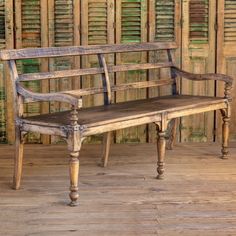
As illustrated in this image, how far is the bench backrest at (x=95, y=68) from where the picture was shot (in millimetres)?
3997

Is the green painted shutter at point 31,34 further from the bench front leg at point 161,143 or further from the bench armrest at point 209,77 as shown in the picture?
the bench front leg at point 161,143

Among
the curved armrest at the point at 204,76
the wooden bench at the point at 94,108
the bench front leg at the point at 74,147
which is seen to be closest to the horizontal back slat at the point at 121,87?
the wooden bench at the point at 94,108

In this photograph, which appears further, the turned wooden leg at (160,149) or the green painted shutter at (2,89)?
the green painted shutter at (2,89)

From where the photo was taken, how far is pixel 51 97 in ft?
12.2

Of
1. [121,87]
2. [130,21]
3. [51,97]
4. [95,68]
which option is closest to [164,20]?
[130,21]

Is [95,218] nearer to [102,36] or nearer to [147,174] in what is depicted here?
[147,174]

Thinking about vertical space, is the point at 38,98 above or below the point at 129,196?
above

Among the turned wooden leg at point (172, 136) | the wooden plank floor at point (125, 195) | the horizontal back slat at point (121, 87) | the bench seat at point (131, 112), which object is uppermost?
the horizontal back slat at point (121, 87)

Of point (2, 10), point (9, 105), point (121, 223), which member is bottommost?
point (121, 223)

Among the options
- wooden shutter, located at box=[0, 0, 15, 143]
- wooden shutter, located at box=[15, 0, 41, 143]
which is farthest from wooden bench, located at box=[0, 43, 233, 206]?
wooden shutter, located at box=[0, 0, 15, 143]

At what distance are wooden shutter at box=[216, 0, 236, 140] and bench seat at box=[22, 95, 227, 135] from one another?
2.31ft

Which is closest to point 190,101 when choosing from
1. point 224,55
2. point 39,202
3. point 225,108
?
point 225,108

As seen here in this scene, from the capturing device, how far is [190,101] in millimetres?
4594

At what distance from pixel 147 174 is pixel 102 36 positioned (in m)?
1.48
